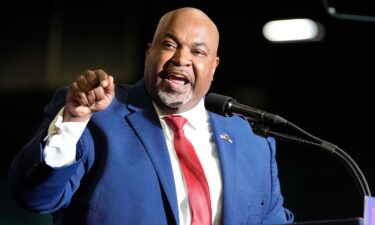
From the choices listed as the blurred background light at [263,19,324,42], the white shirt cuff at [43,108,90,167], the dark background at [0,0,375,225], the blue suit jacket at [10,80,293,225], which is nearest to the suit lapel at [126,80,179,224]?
the blue suit jacket at [10,80,293,225]

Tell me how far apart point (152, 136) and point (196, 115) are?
221mm

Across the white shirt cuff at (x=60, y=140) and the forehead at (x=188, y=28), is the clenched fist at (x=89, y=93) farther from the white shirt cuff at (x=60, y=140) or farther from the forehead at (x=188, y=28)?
the forehead at (x=188, y=28)

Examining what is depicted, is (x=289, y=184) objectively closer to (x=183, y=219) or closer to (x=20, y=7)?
(x=20, y=7)

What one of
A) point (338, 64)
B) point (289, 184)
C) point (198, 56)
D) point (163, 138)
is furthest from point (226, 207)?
point (338, 64)

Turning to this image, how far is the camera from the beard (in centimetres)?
174

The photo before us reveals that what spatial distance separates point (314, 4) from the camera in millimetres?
4477

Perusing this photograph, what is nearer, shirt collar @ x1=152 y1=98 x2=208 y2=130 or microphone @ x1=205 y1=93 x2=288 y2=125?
microphone @ x1=205 y1=93 x2=288 y2=125

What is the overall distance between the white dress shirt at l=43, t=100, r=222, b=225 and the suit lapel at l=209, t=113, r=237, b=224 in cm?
2

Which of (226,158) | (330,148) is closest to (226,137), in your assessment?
(226,158)

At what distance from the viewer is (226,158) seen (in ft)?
5.66

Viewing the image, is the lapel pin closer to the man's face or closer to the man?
the man

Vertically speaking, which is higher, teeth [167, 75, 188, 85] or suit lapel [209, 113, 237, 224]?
teeth [167, 75, 188, 85]

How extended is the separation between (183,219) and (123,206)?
0.52ft

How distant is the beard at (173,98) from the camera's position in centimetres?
174
